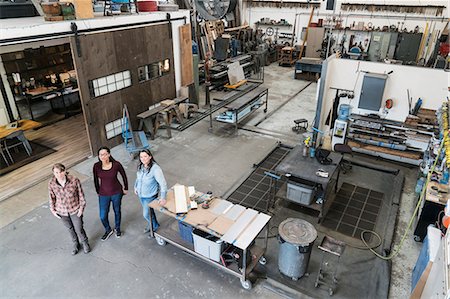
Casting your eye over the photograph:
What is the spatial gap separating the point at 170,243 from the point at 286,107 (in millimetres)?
6644

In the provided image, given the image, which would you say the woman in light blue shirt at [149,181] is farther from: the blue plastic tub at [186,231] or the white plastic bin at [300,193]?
the white plastic bin at [300,193]

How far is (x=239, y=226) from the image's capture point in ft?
12.5

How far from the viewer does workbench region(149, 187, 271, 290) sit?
367cm

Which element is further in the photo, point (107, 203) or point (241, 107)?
point (241, 107)

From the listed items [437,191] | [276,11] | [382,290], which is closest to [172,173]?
[382,290]

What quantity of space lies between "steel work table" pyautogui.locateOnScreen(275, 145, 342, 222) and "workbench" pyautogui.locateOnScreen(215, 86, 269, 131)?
8.83 feet

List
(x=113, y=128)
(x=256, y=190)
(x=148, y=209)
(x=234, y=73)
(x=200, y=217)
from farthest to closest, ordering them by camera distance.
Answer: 1. (x=234, y=73)
2. (x=113, y=128)
3. (x=256, y=190)
4. (x=148, y=209)
5. (x=200, y=217)

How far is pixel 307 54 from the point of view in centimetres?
1411

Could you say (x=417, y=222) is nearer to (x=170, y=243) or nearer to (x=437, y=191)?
(x=437, y=191)

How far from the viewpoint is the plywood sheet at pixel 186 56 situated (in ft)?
28.7

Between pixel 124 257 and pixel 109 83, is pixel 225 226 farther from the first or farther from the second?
pixel 109 83

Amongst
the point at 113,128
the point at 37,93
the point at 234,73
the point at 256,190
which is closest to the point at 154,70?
the point at 113,128

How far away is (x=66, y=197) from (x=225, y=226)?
1981mm

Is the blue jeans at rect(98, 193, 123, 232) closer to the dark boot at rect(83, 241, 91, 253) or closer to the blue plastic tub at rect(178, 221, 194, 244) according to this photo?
the dark boot at rect(83, 241, 91, 253)
